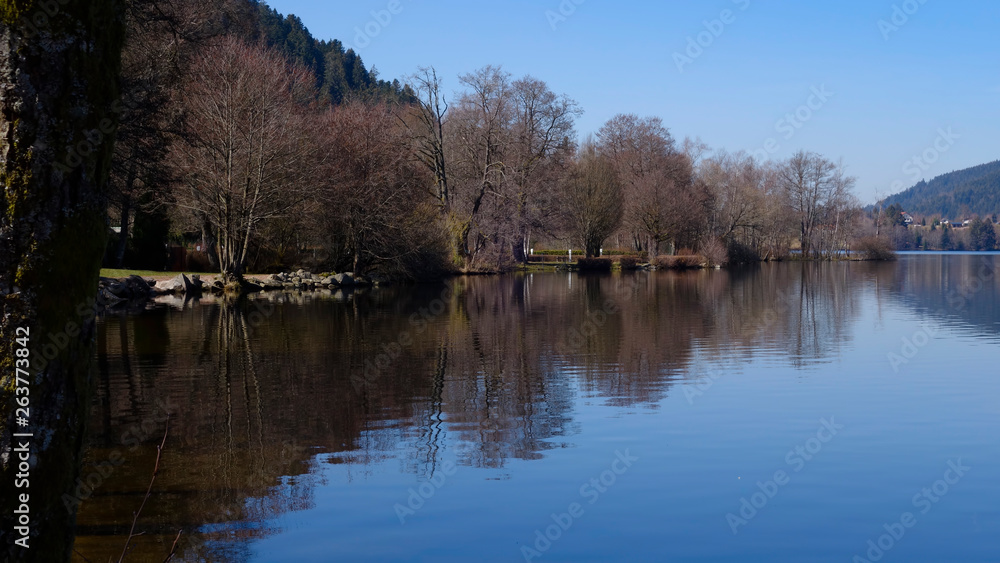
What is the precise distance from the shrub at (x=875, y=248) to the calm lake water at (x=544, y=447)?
248 feet

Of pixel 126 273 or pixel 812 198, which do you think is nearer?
pixel 126 273

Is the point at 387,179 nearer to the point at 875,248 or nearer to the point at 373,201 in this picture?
the point at 373,201

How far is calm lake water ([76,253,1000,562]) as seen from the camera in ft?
21.3

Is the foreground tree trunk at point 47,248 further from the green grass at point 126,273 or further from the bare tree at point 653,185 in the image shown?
the bare tree at point 653,185

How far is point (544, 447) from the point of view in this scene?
930 centimetres

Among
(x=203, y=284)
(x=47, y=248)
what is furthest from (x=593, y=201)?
(x=47, y=248)

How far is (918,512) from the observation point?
23.8 ft

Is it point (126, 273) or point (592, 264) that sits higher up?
point (126, 273)

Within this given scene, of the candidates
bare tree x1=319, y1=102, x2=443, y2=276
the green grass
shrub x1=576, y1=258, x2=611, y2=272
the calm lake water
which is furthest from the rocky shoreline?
shrub x1=576, y1=258, x2=611, y2=272

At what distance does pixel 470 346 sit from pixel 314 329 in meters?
4.93

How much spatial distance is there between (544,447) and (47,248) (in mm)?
7006

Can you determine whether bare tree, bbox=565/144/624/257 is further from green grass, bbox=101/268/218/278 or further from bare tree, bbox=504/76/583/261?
green grass, bbox=101/268/218/278

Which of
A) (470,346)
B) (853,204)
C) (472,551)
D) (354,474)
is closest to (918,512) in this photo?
(472,551)

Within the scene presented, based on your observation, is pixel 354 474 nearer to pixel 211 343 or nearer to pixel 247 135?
pixel 211 343
